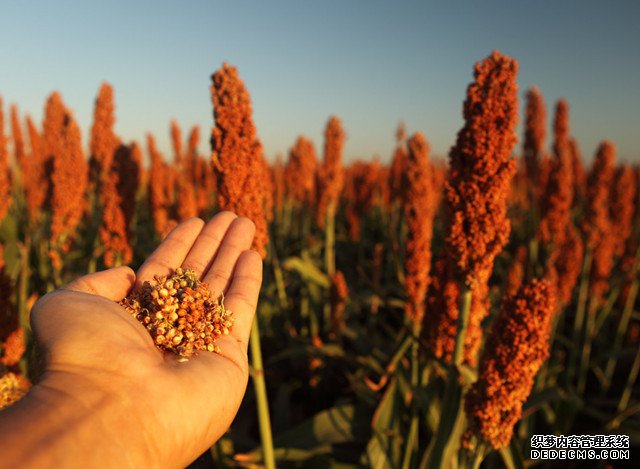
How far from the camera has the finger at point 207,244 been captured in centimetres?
297

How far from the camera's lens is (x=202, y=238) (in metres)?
3.07

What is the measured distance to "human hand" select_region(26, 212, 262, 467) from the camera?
5.46 ft

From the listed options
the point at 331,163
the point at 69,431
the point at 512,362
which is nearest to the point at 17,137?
the point at 331,163

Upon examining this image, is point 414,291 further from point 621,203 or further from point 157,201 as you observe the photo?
point 157,201

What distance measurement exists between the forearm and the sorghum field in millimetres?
911

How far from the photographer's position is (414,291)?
160 inches

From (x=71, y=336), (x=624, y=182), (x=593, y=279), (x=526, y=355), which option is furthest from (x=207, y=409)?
(x=624, y=182)

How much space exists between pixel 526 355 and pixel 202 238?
2259 millimetres

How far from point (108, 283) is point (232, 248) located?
81 centimetres

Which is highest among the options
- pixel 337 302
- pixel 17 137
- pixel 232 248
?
pixel 17 137

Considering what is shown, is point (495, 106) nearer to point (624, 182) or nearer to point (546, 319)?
point (546, 319)

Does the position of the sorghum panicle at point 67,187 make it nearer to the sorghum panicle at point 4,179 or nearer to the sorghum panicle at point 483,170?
the sorghum panicle at point 4,179

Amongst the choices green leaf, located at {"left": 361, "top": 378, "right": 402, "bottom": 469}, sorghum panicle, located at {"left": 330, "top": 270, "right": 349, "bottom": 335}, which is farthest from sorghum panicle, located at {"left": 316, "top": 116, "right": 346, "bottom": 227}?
green leaf, located at {"left": 361, "top": 378, "right": 402, "bottom": 469}

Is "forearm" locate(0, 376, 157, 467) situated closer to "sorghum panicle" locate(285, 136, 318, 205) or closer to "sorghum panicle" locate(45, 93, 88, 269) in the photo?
"sorghum panicle" locate(45, 93, 88, 269)
